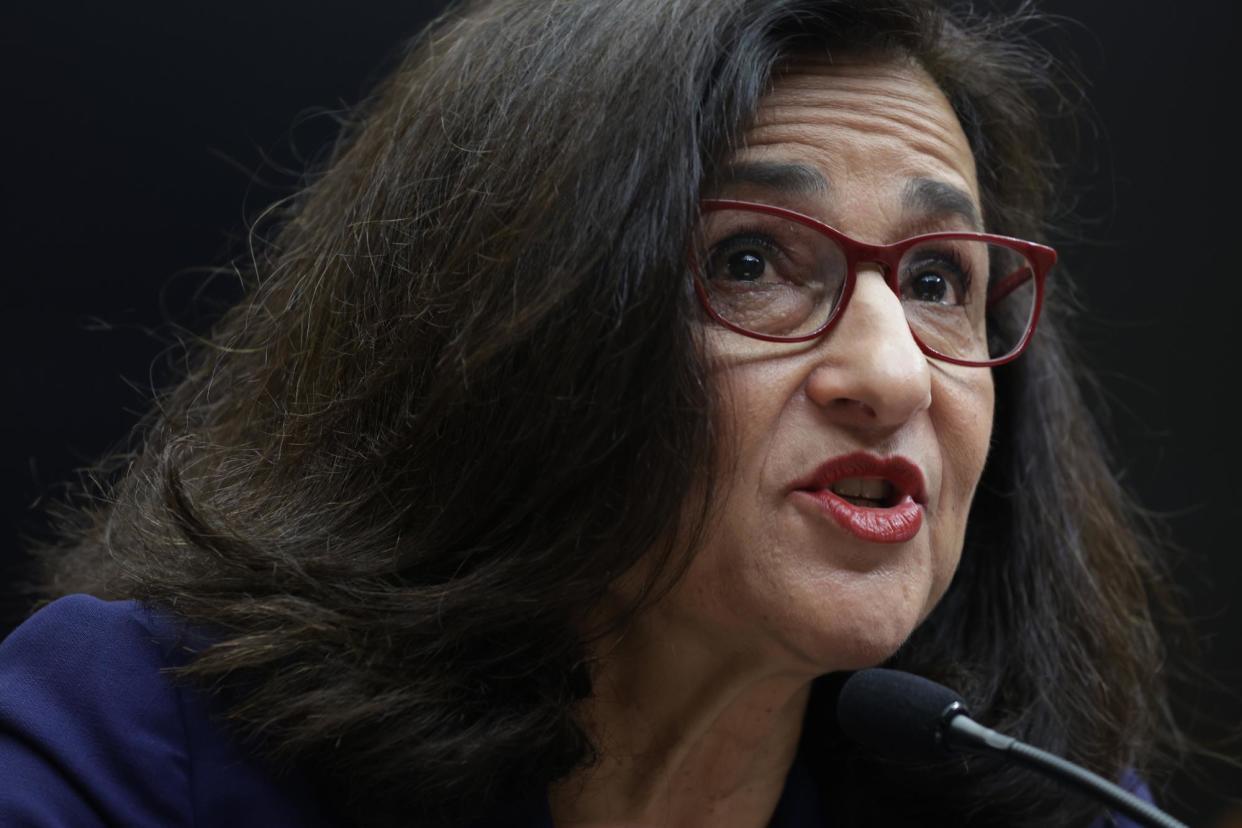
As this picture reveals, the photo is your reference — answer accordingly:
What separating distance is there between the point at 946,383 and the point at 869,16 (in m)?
0.39

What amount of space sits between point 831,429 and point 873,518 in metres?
0.09

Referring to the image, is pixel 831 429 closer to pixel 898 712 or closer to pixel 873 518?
pixel 873 518

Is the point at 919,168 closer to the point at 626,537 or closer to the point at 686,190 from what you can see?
the point at 686,190

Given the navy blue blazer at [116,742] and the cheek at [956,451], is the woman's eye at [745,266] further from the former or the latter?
the navy blue blazer at [116,742]

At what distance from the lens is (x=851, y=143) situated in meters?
1.42

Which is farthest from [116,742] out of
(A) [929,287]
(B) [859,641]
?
(A) [929,287]

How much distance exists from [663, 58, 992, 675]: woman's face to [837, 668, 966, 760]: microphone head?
75 mm

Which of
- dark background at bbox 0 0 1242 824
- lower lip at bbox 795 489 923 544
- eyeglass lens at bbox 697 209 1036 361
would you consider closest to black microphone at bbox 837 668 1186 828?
lower lip at bbox 795 489 923 544

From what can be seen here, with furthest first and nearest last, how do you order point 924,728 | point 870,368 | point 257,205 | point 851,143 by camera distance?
1. point 257,205
2. point 851,143
3. point 870,368
4. point 924,728

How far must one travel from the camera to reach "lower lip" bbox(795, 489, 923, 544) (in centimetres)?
131

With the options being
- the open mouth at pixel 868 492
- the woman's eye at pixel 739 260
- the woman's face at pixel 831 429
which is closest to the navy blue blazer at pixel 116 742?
the woman's face at pixel 831 429

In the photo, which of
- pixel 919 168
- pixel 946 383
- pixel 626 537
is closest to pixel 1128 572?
pixel 946 383

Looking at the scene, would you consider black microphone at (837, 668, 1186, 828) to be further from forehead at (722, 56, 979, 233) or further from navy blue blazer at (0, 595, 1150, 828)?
forehead at (722, 56, 979, 233)

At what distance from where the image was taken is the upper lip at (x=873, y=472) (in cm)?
132
